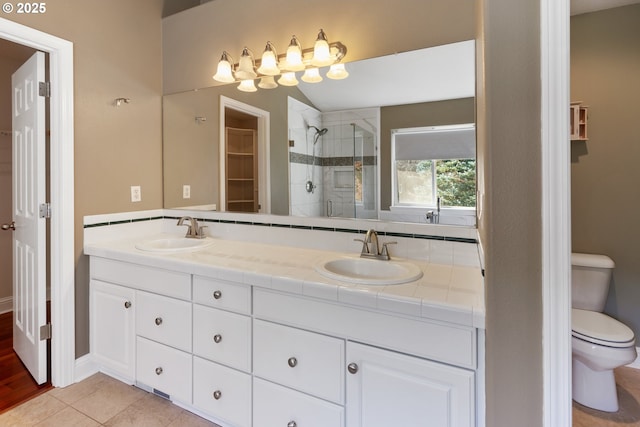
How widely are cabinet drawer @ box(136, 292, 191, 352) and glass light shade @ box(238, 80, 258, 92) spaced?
1.34 m

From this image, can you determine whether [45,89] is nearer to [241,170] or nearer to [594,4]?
[241,170]

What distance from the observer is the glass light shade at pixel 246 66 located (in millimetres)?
2016

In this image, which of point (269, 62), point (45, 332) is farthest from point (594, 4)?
point (45, 332)

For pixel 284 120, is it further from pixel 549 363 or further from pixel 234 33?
pixel 549 363

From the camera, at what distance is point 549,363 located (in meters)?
0.84

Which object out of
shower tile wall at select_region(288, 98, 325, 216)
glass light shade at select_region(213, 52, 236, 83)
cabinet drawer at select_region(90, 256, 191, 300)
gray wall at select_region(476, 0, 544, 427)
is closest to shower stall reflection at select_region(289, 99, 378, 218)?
shower tile wall at select_region(288, 98, 325, 216)

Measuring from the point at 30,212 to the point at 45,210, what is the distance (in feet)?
0.58

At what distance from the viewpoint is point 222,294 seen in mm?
1476

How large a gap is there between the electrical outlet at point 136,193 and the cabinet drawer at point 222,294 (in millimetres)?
1059

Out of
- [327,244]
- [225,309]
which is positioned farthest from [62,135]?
[327,244]

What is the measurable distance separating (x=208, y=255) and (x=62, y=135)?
108 centimetres

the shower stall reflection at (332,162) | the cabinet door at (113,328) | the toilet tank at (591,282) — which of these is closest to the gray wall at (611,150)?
the toilet tank at (591,282)

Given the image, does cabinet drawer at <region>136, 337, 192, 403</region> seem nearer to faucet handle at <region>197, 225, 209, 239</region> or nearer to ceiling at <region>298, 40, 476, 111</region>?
faucet handle at <region>197, 225, 209, 239</region>

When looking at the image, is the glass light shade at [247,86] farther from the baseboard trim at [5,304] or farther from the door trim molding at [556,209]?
the baseboard trim at [5,304]
